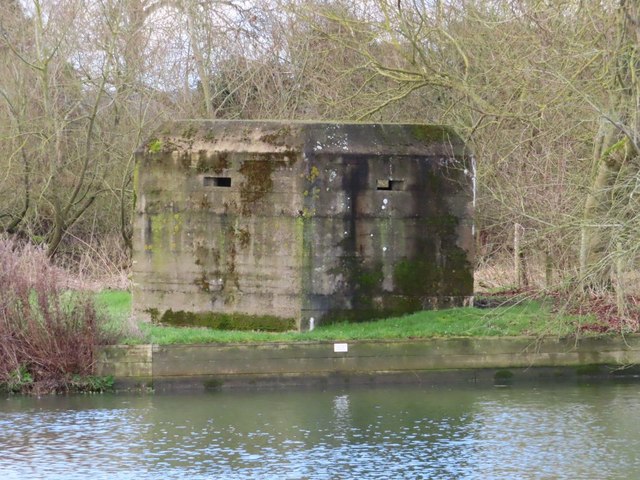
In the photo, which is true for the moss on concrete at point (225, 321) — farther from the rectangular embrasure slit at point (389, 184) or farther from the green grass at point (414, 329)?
the rectangular embrasure slit at point (389, 184)

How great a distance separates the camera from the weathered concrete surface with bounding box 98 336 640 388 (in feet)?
51.4

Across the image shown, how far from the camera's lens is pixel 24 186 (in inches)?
963

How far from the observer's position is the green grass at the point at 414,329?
1614 centimetres

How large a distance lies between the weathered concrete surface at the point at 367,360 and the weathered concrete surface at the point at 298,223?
1174mm

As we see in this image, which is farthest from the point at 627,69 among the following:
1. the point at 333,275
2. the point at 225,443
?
the point at 225,443

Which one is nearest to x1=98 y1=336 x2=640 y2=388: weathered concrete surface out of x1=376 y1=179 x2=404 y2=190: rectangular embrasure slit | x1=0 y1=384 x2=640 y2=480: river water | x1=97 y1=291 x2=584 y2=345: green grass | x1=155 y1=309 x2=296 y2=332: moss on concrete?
x1=97 y1=291 x2=584 y2=345: green grass

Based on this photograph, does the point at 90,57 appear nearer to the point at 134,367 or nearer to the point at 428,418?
the point at 134,367

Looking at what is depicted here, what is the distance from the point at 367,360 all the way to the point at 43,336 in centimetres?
433

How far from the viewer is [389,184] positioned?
17500 mm

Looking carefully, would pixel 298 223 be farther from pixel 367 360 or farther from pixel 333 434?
pixel 333 434

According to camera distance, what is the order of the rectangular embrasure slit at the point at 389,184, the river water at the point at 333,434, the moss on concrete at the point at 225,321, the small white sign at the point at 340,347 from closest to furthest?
the river water at the point at 333,434 → the small white sign at the point at 340,347 → the moss on concrete at the point at 225,321 → the rectangular embrasure slit at the point at 389,184

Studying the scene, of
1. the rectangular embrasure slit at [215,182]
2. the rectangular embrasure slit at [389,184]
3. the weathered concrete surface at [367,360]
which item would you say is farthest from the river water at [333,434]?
the rectangular embrasure slit at [215,182]

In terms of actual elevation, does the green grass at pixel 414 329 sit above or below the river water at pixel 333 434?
above

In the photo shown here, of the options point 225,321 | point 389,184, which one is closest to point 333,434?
point 225,321
